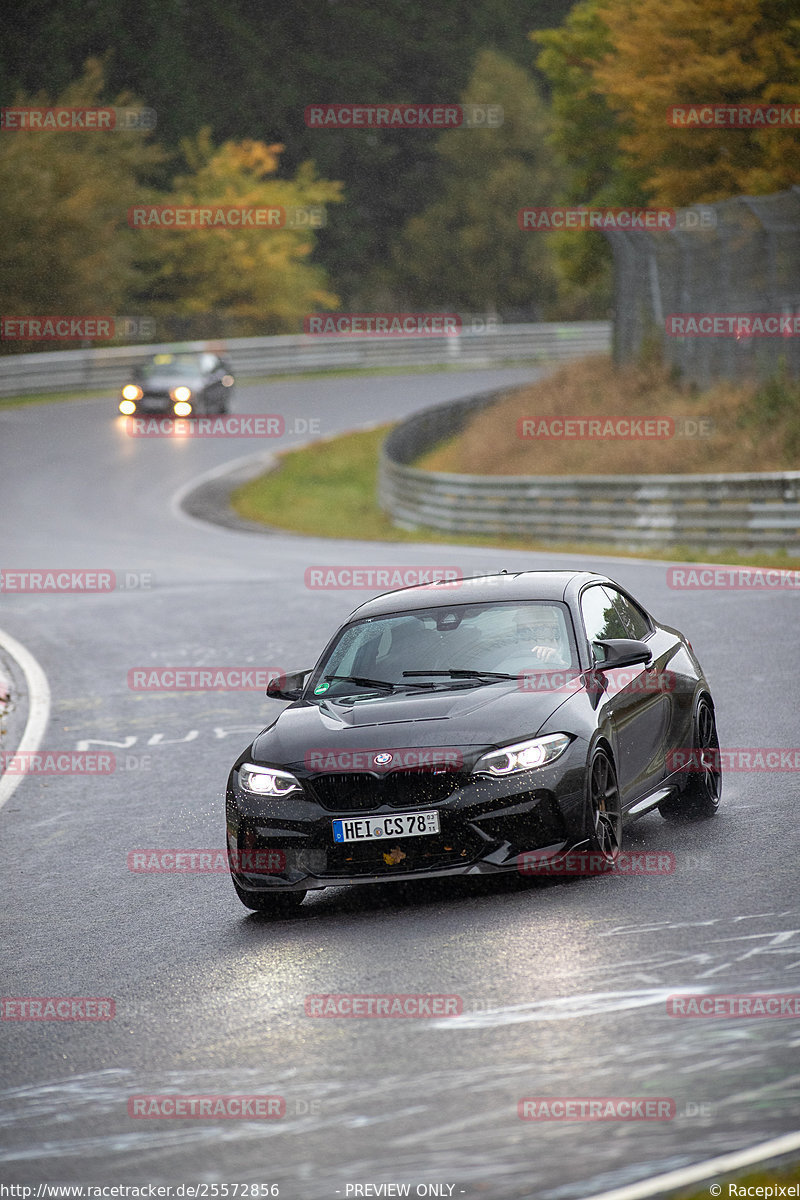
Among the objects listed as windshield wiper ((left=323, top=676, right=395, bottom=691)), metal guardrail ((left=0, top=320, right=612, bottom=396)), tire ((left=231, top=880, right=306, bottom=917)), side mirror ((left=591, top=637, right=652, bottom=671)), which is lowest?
metal guardrail ((left=0, top=320, right=612, bottom=396))

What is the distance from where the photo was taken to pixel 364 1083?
541 centimetres

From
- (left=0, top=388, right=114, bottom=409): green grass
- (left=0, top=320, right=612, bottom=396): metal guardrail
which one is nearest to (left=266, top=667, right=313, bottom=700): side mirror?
(left=0, top=388, right=114, bottom=409): green grass

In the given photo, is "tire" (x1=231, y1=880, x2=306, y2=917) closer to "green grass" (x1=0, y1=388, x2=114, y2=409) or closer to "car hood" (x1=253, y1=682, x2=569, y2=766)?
"car hood" (x1=253, y1=682, x2=569, y2=766)

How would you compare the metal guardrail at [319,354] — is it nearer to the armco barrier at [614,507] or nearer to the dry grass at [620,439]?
the dry grass at [620,439]

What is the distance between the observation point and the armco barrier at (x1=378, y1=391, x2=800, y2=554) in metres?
22.2

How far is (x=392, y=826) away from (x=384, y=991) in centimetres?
115

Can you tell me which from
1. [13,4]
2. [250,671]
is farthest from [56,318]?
[250,671]

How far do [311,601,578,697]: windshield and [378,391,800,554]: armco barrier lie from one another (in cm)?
1354

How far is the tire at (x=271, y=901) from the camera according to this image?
7.87 metres

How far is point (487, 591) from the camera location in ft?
29.7

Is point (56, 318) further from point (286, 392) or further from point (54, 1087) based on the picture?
point (54, 1087)

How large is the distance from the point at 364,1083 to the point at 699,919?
211 centimetres

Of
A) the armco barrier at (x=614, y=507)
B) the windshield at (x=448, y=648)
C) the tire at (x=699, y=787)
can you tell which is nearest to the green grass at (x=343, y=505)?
the armco barrier at (x=614, y=507)

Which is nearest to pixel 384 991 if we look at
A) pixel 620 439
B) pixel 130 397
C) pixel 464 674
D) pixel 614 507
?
pixel 464 674
